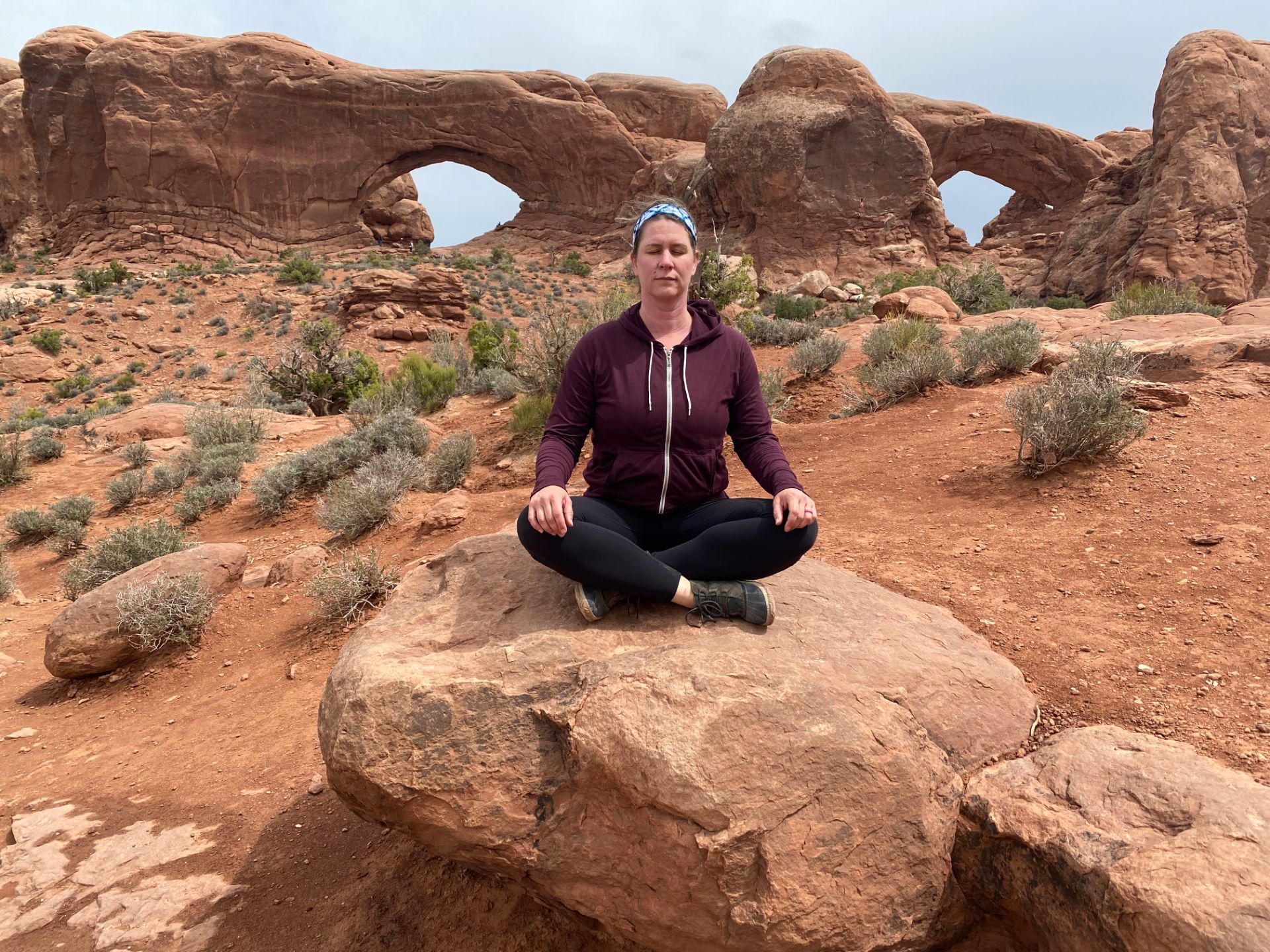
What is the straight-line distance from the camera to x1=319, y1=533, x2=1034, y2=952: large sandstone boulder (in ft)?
5.30

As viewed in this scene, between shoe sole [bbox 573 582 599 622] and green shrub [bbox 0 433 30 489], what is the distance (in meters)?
10.7

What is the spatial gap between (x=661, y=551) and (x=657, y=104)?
119 ft

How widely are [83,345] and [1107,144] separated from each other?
3856cm

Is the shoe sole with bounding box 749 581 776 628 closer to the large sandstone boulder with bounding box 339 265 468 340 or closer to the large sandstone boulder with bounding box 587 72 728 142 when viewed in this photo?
the large sandstone boulder with bounding box 339 265 468 340

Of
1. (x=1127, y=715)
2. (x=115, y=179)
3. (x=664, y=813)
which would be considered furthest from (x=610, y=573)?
(x=115, y=179)

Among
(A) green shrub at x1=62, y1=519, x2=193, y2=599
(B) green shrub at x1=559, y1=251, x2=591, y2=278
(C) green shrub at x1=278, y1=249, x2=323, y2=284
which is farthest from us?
(B) green shrub at x1=559, y1=251, x2=591, y2=278

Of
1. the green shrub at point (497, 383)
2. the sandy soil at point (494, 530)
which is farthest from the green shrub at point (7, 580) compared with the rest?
the green shrub at point (497, 383)

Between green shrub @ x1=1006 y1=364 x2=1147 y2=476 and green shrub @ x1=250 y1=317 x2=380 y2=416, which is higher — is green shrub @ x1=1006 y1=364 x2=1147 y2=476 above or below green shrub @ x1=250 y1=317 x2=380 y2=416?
above

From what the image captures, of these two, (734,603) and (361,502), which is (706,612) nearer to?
(734,603)

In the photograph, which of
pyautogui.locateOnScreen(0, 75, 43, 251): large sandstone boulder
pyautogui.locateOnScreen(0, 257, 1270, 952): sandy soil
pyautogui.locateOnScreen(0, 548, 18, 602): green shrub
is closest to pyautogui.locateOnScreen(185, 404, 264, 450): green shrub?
pyautogui.locateOnScreen(0, 548, 18, 602): green shrub

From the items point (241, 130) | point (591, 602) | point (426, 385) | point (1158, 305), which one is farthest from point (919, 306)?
point (241, 130)

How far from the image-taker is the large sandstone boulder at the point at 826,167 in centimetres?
2234

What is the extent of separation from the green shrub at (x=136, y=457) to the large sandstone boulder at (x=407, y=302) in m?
9.93

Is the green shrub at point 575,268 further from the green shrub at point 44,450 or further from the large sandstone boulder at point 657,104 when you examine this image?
the green shrub at point 44,450
